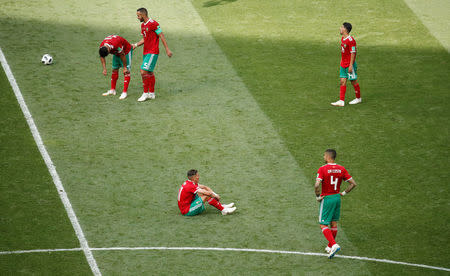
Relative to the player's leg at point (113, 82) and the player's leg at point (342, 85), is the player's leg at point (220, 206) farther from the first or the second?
the player's leg at point (113, 82)

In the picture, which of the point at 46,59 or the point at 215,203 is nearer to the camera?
the point at 215,203

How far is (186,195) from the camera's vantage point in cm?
1129

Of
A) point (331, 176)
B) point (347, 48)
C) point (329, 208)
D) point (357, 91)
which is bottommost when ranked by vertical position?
point (357, 91)

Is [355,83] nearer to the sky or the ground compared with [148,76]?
nearer to the ground

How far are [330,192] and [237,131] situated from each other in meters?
4.47

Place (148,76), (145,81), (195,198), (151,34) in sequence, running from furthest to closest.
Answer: (145,81) < (148,76) < (151,34) < (195,198)

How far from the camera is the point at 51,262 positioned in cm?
1016

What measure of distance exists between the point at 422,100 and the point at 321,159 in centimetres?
380

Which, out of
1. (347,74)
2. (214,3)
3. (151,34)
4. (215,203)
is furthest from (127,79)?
(214,3)

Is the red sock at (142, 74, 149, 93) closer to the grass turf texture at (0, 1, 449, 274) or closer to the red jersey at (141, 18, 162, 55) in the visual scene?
the grass turf texture at (0, 1, 449, 274)

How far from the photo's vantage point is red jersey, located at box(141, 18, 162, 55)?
14875 millimetres

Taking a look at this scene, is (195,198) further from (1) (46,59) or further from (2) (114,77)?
(1) (46,59)

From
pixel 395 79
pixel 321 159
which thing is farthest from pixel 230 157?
pixel 395 79

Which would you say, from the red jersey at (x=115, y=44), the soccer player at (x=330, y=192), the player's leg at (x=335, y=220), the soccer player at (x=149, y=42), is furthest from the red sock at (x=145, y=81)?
the player's leg at (x=335, y=220)
